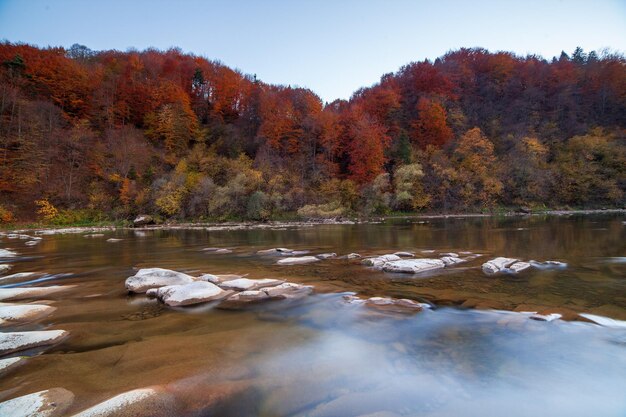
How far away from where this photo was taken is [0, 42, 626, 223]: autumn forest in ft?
141

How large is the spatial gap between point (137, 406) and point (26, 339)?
11.4 feet

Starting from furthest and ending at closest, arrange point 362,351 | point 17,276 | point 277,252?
point 277,252
point 17,276
point 362,351

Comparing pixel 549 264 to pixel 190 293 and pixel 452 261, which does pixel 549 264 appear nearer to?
pixel 452 261

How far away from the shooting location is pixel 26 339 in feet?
18.2

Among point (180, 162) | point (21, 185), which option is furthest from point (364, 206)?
point (21, 185)

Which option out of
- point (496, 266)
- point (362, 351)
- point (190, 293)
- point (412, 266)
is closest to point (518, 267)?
point (496, 266)

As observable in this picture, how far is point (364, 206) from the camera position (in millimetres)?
45000

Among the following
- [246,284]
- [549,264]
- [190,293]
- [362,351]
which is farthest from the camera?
Result: [549,264]

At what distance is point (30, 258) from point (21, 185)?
35.0m

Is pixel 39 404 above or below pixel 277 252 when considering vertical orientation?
above

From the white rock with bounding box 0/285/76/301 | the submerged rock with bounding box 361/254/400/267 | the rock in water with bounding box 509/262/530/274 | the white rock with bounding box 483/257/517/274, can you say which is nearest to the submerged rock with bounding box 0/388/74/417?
the white rock with bounding box 0/285/76/301

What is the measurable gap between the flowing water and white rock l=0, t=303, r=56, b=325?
343 mm

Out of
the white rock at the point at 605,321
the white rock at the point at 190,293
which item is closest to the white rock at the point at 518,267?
the white rock at the point at 605,321

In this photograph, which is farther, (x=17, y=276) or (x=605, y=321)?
(x=17, y=276)
